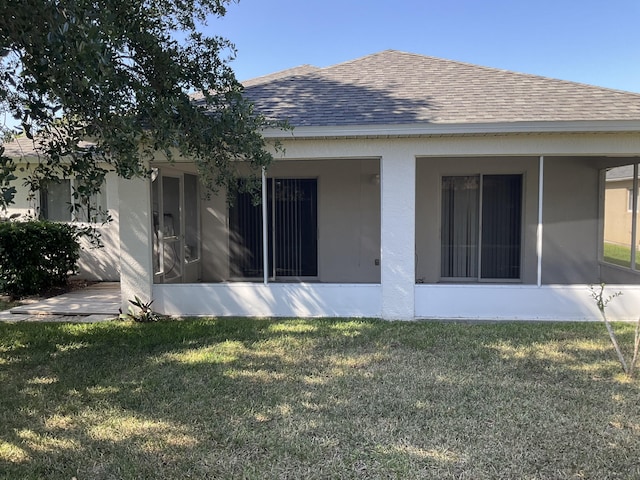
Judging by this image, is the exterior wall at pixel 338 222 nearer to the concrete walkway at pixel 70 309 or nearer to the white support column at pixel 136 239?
the concrete walkway at pixel 70 309

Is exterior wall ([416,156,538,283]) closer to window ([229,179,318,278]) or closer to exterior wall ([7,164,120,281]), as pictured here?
window ([229,179,318,278])

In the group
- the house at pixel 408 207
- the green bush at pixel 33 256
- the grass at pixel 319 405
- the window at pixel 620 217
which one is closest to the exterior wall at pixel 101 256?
the green bush at pixel 33 256

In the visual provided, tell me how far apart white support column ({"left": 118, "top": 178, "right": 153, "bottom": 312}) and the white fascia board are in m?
2.36

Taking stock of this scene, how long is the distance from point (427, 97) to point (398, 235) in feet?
8.49

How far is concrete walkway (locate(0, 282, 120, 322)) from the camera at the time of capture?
7344 mm

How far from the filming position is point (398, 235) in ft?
23.0

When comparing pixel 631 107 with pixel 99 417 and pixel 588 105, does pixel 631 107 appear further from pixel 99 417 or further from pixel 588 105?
pixel 99 417

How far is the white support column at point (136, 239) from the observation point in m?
7.27

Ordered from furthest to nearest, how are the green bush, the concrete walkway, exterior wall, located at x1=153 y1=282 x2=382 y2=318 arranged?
the green bush → the concrete walkway → exterior wall, located at x1=153 y1=282 x2=382 y2=318

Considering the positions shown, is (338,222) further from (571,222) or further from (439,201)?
(571,222)

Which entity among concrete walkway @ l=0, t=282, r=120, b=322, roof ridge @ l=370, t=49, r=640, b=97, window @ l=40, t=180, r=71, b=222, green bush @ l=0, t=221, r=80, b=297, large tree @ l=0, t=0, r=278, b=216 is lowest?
concrete walkway @ l=0, t=282, r=120, b=322

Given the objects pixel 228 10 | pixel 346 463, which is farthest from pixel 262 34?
pixel 346 463

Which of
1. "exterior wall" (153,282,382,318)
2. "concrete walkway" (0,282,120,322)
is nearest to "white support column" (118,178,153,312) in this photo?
"exterior wall" (153,282,382,318)

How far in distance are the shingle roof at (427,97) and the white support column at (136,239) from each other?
98.0 inches
